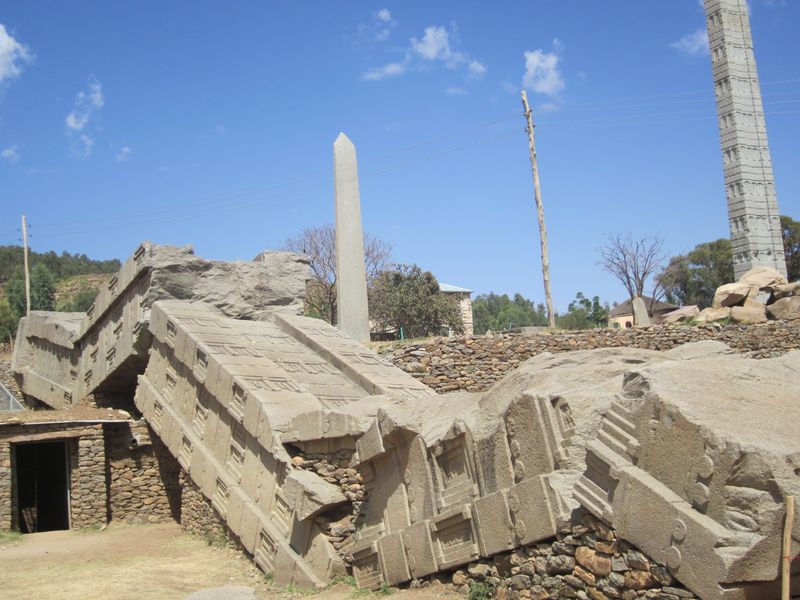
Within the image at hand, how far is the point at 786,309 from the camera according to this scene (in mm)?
17516

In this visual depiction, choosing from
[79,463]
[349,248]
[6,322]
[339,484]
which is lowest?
[339,484]

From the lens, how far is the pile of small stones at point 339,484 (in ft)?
27.9

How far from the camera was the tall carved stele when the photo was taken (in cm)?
2125

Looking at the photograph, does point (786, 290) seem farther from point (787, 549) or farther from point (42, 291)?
point (42, 291)

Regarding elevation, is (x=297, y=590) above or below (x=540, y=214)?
below

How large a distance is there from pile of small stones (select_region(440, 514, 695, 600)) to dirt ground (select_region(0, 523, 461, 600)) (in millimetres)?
767

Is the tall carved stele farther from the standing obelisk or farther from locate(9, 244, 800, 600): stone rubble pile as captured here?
locate(9, 244, 800, 600): stone rubble pile

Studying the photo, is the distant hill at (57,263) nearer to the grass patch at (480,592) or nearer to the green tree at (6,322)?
the green tree at (6,322)

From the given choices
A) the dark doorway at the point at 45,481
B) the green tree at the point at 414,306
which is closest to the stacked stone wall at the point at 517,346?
the dark doorway at the point at 45,481

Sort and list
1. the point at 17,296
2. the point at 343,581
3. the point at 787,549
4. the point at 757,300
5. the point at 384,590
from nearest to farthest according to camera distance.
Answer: the point at 787,549 < the point at 384,590 < the point at 343,581 < the point at 757,300 < the point at 17,296

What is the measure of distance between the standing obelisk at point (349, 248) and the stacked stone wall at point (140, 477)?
691 centimetres

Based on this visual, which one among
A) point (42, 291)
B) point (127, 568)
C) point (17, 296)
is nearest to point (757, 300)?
point (127, 568)

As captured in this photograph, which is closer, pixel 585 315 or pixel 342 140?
pixel 342 140

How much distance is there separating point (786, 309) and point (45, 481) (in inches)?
624
